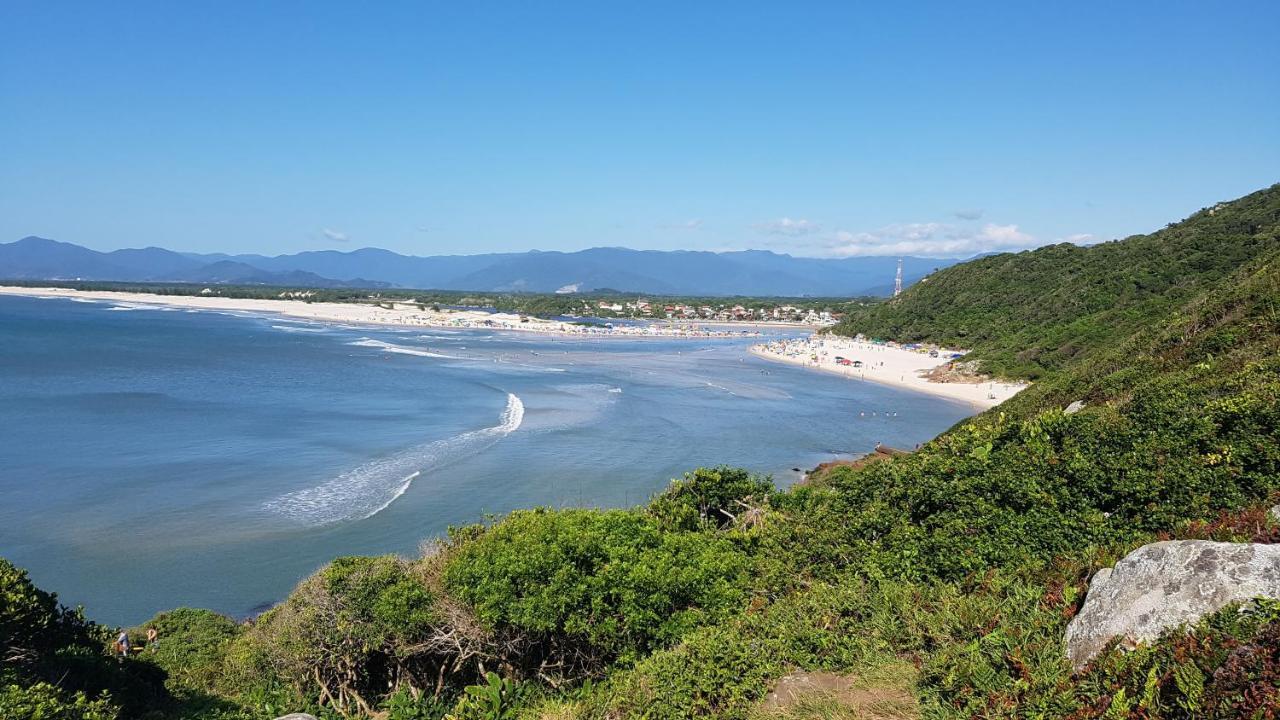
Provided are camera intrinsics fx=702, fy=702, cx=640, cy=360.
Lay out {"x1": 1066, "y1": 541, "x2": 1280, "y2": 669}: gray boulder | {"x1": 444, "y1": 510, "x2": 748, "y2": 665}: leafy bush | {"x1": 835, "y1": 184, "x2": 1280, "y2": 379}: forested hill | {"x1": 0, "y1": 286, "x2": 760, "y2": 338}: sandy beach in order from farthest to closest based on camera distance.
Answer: {"x1": 0, "y1": 286, "x2": 760, "y2": 338}: sandy beach
{"x1": 835, "y1": 184, "x2": 1280, "y2": 379}: forested hill
{"x1": 444, "y1": 510, "x2": 748, "y2": 665}: leafy bush
{"x1": 1066, "y1": 541, "x2": 1280, "y2": 669}: gray boulder

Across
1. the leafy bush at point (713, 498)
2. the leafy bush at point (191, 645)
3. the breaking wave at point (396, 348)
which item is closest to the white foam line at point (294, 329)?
the breaking wave at point (396, 348)

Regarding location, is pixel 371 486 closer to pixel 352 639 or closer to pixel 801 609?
pixel 352 639

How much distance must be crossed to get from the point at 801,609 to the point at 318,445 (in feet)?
89.2

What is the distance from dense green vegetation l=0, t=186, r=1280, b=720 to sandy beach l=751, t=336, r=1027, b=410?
35.7m

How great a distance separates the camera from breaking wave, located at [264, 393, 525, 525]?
2198 centimetres

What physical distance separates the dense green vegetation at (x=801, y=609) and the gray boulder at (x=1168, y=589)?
288 mm

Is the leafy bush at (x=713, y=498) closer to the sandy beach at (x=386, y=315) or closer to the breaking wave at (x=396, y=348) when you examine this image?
the breaking wave at (x=396, y=348)

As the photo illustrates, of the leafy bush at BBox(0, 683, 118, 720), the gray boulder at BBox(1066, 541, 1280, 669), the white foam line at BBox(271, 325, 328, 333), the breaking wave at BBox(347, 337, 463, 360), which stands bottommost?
the breaking wave at BBox(347, 337, 463, 360)

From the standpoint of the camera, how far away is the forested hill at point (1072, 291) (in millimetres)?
49875

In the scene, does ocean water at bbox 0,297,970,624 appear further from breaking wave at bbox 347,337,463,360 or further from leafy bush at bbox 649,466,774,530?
leafy bush at bbox 649,466,774,530

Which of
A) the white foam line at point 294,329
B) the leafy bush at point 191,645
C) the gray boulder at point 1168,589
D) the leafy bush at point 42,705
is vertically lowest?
the leafy bush at point 191,645

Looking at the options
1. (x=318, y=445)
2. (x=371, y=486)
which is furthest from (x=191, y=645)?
(x=318, y=445)

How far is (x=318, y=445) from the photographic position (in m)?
30.1

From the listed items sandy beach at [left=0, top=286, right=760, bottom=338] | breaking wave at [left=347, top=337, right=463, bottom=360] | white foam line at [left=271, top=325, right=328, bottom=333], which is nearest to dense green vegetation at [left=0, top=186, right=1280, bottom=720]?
breaking wave at [left=347, top=337, right=463, bottom=360]
